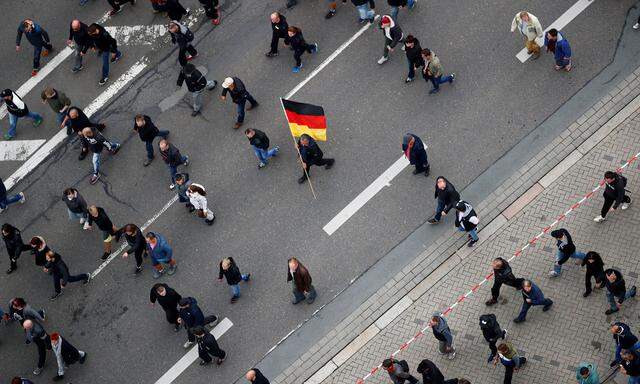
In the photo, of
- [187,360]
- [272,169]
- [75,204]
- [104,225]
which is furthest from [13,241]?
[272,169]

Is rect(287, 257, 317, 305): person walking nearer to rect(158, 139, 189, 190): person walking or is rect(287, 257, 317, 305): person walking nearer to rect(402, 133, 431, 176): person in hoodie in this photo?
rect(402, 133, 431, 176): person in hoodie

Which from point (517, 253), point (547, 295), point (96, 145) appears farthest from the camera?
point (96, 145)

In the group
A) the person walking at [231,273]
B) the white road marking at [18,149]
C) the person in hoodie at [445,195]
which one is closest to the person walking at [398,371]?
the person in hoodie at [445,195]

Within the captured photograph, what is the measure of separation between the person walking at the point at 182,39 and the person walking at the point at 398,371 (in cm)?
946

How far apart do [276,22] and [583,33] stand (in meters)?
7.00

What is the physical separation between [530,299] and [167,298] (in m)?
7.36

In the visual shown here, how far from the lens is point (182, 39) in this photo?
25594 mm

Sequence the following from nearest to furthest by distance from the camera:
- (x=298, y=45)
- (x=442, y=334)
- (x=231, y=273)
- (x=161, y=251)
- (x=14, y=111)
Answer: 1. (x=442, y=334)
2. (x=231, y=273)
3. (x=161, y=251)
4. (x=298, y=45)
5. (x=14, y=111)

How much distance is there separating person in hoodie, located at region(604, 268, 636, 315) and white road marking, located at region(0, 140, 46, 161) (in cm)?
1370

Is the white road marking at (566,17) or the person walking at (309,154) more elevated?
the white road marking at (566,17)

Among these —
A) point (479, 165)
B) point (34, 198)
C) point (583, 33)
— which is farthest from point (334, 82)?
point (34, 198)

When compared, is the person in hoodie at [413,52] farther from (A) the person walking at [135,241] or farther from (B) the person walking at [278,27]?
(A) the person walking at [135,241]

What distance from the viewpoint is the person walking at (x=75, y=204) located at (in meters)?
23.9

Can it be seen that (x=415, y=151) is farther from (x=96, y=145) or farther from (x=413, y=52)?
(x=96, y=145)
